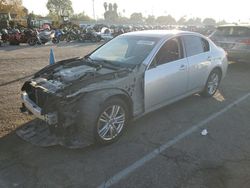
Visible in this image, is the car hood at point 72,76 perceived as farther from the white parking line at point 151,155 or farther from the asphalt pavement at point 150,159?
the white parking line at point 151,155

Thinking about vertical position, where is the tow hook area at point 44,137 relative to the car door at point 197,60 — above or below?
below

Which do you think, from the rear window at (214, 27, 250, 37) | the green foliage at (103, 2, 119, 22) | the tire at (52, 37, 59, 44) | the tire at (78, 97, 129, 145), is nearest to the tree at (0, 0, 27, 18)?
the tire at (52, 37, 59, 44)

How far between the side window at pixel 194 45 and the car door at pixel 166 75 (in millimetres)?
234

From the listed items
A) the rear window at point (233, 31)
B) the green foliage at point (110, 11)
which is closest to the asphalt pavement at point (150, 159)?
the rear window at point (233, 31)

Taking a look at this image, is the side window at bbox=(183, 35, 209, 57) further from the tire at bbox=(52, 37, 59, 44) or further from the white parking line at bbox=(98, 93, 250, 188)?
the tire at bbox=(52, 37, 59, 44)

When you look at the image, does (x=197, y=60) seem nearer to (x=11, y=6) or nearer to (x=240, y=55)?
(x=240, y=55)

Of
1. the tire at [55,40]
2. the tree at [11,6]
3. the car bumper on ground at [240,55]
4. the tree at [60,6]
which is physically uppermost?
the tree at [60,6]

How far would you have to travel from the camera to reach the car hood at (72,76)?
165 inches

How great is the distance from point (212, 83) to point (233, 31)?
4.51m

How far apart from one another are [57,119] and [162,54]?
2334 mm

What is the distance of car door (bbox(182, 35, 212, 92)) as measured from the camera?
5857 mm

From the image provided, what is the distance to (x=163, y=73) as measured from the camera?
5133 millimetres

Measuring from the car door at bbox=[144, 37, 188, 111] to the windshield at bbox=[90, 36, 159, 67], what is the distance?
10.1 inches

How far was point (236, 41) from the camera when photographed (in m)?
10.0
